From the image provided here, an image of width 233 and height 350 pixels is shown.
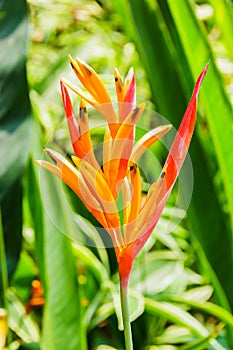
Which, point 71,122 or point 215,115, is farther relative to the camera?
point 215,115

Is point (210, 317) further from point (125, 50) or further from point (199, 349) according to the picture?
point (125, 50)

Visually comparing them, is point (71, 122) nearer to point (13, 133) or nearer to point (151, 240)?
point (13, 133)

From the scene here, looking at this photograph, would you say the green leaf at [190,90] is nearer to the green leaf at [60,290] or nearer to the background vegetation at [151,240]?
the background vegetation at [151,240]

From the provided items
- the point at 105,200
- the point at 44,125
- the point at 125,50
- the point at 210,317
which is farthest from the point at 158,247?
the point at 105,200

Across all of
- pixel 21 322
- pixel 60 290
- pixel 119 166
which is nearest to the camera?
pixel 119 166

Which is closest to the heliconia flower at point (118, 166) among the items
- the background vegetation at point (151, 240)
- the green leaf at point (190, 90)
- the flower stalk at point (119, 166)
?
the flower stalk at point (119, 166)

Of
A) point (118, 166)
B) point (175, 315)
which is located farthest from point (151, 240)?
point (118, 166)
